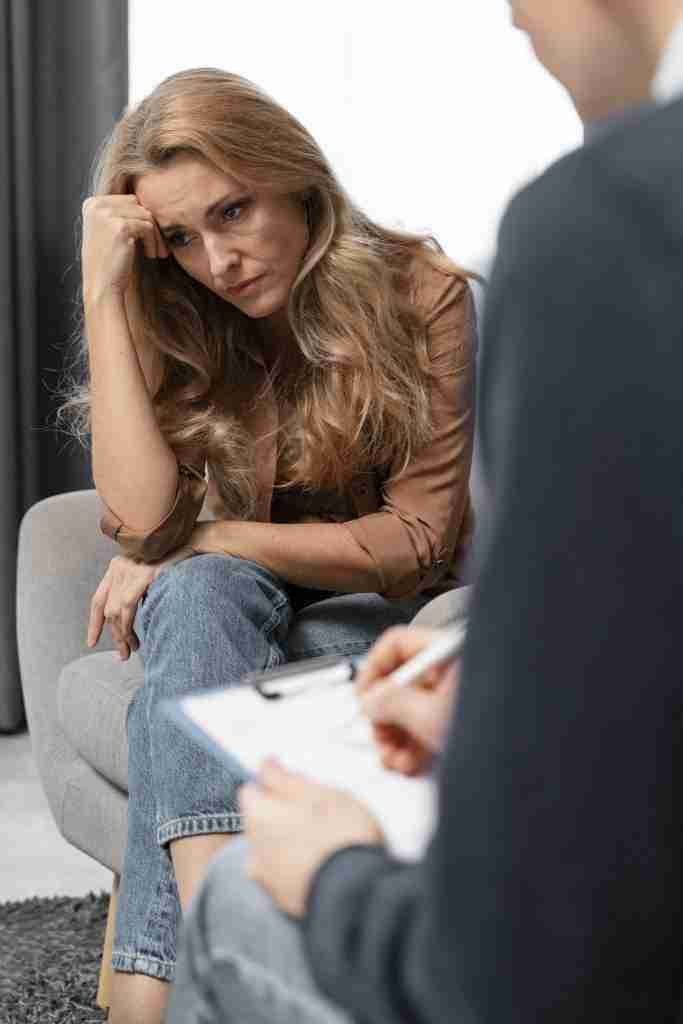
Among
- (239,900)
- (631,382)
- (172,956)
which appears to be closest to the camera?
(631,382)

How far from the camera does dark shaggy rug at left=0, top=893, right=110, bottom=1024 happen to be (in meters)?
1.93

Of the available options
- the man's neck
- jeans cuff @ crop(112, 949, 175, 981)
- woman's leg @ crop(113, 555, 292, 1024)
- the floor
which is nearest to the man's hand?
the man's neck

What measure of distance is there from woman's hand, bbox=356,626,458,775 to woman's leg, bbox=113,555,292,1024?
20.3 inches

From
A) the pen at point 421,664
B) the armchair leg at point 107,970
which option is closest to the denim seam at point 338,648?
the armchair leg at point 107,970

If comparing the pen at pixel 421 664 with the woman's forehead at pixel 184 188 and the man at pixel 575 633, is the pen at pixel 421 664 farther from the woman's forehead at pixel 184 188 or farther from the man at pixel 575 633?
the woman's forehead at pixel 184 188

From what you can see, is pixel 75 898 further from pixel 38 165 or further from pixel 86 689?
pixel 38 165

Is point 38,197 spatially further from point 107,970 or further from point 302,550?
point 107,970

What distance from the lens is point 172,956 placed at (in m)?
1.53

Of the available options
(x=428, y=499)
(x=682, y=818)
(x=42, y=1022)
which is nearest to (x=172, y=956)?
(x=42, y=1022)

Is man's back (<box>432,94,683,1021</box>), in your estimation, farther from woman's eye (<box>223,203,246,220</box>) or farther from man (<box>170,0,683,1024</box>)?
woman's eye (<box>223,203,246,220</box>)

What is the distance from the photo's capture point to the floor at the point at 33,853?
2391 millimetres

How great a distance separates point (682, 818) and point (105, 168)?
5.28 ft

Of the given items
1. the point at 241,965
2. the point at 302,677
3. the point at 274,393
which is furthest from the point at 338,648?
the point at 241,965

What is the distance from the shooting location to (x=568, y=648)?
628 millimetres
